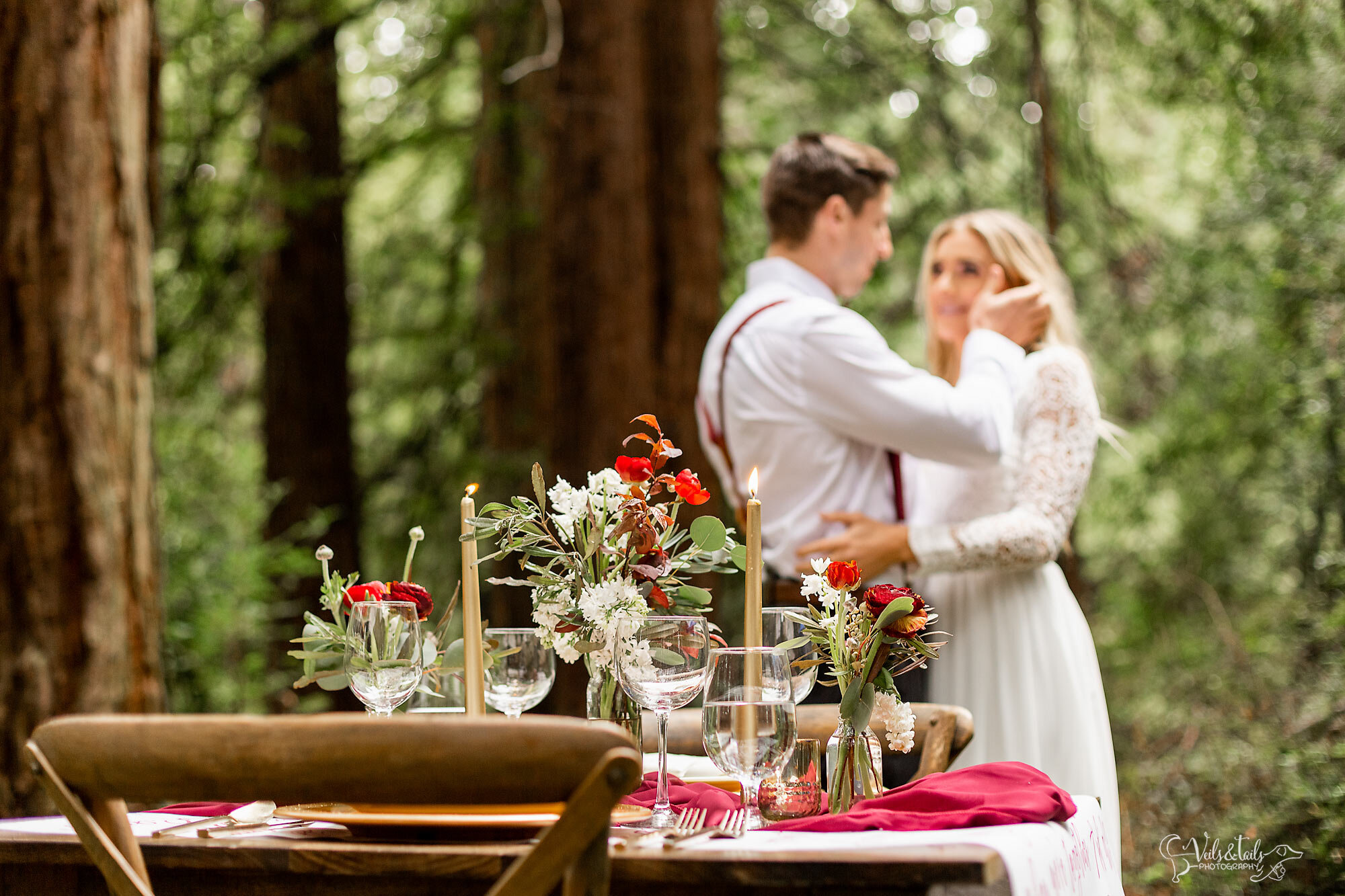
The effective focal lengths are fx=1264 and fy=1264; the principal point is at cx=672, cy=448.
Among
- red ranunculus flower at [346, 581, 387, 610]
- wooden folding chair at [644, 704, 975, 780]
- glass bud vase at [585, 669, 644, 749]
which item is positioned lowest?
wooden folding chair at [644, 704, 975, 780]

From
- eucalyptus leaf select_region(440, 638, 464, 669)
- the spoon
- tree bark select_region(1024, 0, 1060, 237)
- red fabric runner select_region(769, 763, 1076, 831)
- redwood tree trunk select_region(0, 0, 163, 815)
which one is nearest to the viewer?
red fabric runner select_region(769, 763, 1076, 831)

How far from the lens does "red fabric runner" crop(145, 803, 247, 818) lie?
1.81 m

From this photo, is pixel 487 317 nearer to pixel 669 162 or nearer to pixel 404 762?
pixel 669 162

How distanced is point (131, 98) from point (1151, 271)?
4956 millimetres

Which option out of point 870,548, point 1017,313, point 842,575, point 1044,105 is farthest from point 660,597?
point 1044,105

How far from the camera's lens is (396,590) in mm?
1807

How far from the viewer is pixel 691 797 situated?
1789mm

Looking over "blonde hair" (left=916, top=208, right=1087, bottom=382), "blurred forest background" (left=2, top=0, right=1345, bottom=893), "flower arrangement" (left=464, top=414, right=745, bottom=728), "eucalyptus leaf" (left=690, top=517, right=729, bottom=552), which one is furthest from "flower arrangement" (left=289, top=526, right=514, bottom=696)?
"blurred forest background" (left=2, top=0, right=1345, bottom=893)

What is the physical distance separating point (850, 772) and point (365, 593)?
2.40ft

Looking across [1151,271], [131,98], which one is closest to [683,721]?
[131,98]

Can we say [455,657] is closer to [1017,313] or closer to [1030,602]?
[1030,602]

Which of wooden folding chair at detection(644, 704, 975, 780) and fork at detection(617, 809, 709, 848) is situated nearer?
fork at detection(617, 809, 709, 848)

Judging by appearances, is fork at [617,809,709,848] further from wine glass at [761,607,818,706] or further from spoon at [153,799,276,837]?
spoon at [153,799,276,837]

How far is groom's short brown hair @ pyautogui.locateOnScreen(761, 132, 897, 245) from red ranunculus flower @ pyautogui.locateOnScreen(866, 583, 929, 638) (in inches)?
67.5
